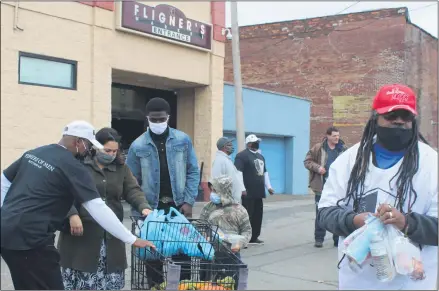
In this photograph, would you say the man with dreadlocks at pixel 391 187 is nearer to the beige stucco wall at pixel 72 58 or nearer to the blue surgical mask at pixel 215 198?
the blue surgical mask at pixel 215 198

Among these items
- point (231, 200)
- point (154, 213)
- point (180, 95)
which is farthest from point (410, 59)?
point (154, 213)

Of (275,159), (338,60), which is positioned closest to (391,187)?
(275,159)

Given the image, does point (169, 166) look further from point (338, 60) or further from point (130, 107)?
point (338, 60)

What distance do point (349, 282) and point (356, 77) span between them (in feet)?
82.8

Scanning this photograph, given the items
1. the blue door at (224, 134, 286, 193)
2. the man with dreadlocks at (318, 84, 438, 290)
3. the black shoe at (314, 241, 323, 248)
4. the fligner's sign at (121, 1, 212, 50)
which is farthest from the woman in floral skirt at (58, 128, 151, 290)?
the blue door at (224, 134, 286, 193)

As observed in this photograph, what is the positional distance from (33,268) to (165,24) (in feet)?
32.9

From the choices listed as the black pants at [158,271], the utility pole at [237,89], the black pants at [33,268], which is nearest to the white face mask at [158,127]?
the black pants at [158,271]

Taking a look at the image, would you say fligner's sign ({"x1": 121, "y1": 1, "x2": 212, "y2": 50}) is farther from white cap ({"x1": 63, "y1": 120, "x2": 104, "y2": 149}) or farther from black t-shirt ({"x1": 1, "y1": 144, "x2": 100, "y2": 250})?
black t-shirt ({"x1": 1, "y1": 144, "x2": 100, "y2": 250})

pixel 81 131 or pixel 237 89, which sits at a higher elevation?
pixel 237 89

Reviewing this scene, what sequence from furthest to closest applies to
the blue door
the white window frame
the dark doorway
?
the blue door
the dark doorway
the white window frame

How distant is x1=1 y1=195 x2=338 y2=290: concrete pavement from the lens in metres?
6.32

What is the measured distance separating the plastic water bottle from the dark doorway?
12.3m

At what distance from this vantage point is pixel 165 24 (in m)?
12.9

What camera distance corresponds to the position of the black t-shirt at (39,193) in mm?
3547
